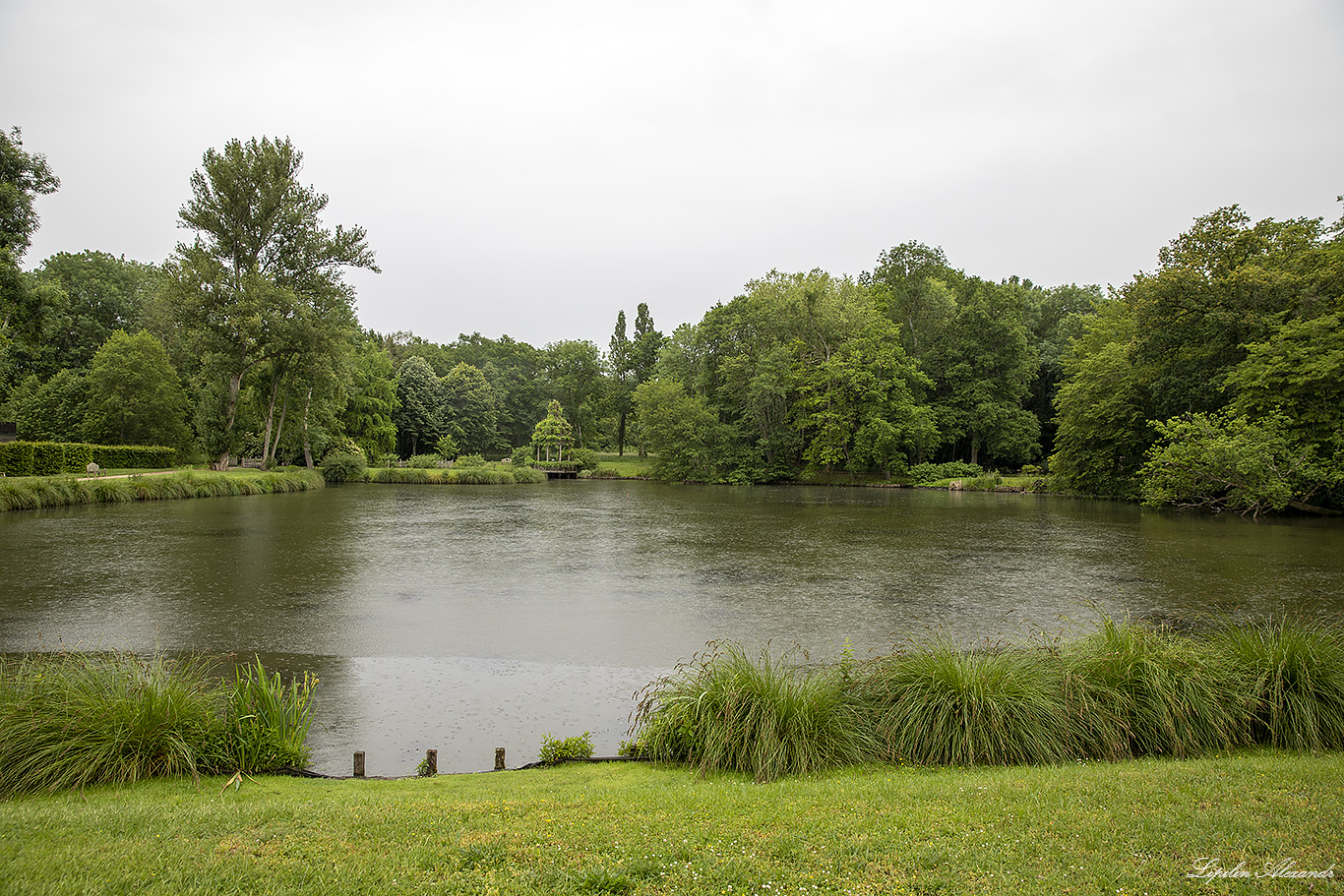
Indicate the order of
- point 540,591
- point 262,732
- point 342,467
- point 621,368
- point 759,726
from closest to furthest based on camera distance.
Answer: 1. point 262,732
2. point 759,726
3. point 540,591
4. point 342,467
5. point 621,368

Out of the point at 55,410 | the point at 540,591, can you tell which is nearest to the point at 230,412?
the point at 55,410

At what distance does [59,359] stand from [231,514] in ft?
130

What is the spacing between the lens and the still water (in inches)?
314

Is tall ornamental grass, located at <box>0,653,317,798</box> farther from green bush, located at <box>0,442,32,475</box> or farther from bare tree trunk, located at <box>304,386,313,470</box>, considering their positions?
bare tree trunk, located at <box>304,386,313,470</box>

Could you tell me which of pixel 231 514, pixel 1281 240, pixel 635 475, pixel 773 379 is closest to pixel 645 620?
pixel 231 514

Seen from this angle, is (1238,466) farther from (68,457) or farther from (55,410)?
(55,410)

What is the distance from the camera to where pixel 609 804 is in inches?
175

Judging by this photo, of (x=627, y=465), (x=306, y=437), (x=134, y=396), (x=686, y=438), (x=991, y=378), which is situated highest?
(x=991, y=378)

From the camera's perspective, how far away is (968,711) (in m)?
5.85

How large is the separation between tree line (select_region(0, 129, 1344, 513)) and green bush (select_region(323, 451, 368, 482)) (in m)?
1.80

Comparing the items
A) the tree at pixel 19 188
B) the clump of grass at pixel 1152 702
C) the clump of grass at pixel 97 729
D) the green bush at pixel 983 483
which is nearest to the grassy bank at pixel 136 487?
the tree at pixel 19 188

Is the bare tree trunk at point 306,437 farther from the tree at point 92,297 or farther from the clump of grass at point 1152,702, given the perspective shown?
the clump of grass at point 1152,702

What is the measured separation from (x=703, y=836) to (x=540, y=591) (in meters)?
10.1

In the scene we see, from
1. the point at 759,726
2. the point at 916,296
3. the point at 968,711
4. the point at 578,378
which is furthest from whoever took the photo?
the point at 578,378
